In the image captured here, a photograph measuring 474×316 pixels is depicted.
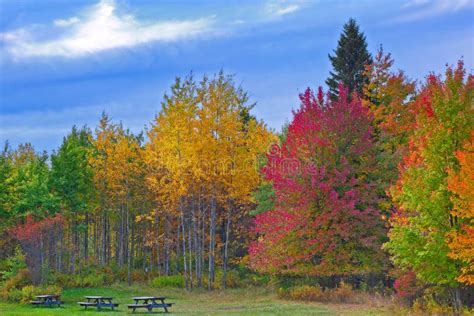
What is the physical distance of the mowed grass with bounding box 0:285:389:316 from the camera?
66.8ft

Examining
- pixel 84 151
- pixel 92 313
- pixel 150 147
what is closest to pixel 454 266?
pixel 92 313

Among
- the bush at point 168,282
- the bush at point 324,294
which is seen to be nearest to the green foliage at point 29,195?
the bush at point 168,282

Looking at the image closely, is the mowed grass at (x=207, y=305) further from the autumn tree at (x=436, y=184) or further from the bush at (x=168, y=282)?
the autumn tree at (x=436, y=184)

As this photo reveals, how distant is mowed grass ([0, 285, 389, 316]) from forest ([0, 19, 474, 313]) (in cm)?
134

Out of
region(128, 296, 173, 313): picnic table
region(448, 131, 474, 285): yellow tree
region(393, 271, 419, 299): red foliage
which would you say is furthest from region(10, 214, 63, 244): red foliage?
region(448, 131, 474, 285): yellow tree

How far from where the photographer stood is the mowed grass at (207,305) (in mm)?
20359

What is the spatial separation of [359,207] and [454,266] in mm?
7989

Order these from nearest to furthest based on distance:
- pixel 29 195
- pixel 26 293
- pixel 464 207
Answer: pixel 464 207
pixel 26 293
pixel 29 195

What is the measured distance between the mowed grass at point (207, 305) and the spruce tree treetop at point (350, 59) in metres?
17.4

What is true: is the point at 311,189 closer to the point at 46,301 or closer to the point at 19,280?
the point at 46,301

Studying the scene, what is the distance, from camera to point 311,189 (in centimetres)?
2431

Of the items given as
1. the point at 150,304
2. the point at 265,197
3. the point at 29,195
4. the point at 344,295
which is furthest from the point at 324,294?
the point at 29,195

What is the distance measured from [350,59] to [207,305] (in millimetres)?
23312

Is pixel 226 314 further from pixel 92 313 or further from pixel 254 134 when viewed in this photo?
pixel 254 134
